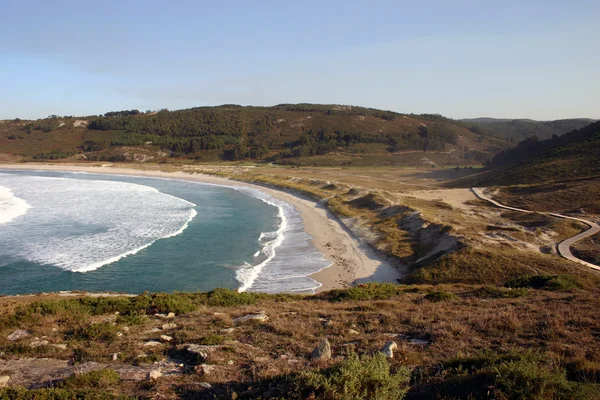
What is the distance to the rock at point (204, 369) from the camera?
832cm

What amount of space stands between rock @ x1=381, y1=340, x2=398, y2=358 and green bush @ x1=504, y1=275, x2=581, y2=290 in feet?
41.6

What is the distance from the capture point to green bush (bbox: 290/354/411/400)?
20.1 ft

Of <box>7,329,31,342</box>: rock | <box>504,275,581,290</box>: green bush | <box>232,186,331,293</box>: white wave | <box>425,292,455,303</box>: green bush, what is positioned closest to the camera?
<box>7,329,31,342</box>: rock

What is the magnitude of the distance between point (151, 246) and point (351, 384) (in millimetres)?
28495

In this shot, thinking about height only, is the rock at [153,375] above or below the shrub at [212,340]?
above

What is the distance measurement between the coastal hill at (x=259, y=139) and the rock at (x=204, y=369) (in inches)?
4251

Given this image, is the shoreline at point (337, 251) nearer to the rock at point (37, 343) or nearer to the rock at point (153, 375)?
the rock at point (37, 343)

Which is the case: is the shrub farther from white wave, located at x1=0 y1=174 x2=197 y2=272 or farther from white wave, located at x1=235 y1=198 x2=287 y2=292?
white wave, located at x1=0 y1=174 x2=197 y2=272

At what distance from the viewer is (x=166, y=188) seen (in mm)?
76500

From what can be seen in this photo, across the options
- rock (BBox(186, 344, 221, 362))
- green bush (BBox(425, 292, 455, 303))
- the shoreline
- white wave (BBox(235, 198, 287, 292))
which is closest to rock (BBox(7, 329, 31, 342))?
rock (BBox(186, 344, 221, 362))

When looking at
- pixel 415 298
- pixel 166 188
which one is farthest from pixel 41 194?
pixel 415 298

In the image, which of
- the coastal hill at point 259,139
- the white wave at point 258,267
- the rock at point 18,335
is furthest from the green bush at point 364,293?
the coastal hill at point 259,139

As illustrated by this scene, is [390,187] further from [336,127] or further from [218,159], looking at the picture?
[336,127]

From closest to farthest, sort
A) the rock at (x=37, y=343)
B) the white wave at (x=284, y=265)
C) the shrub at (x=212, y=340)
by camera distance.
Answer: the shrub at (x=212, y=340) → the rock at (x=37, y=343) → the white wave at (x=284, y=265)
